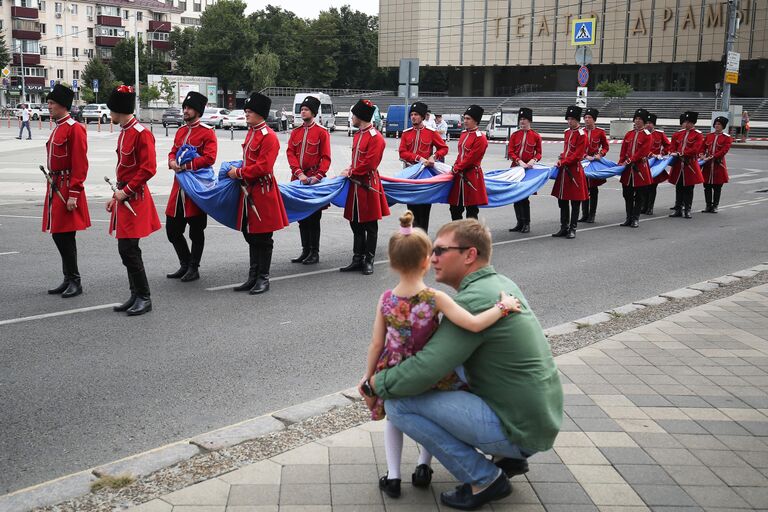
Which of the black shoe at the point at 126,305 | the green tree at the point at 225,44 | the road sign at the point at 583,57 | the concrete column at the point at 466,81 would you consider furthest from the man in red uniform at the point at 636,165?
the green tree at the point at 225,44

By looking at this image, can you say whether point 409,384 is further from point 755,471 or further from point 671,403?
point 671,403

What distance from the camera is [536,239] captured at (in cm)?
1306

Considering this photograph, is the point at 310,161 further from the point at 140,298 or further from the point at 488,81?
the point at 488,81

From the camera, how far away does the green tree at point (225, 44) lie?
9250 cm

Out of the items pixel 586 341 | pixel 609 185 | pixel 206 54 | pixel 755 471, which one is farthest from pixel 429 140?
pixel 206 54

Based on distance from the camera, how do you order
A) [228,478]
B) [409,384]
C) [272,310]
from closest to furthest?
[409,384]
[228,478]
[272,310]

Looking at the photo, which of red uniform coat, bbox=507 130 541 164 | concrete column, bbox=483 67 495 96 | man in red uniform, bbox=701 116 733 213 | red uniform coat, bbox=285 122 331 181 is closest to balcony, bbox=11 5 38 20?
concrete column, bbox=483 67 495 96

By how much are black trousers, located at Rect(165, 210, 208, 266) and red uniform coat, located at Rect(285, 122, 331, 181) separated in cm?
147

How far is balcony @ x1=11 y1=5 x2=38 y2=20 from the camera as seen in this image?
97688 mm

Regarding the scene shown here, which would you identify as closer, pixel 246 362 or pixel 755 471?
pixel 755 471

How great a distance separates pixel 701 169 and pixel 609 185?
20.1 feet

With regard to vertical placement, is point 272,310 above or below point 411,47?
below

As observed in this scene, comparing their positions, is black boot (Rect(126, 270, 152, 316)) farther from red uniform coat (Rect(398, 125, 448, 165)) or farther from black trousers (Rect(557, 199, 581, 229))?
black trousers (Rect(557, 199, 581, 229))

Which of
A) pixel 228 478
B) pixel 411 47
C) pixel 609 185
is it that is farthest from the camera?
pixel 411 47
